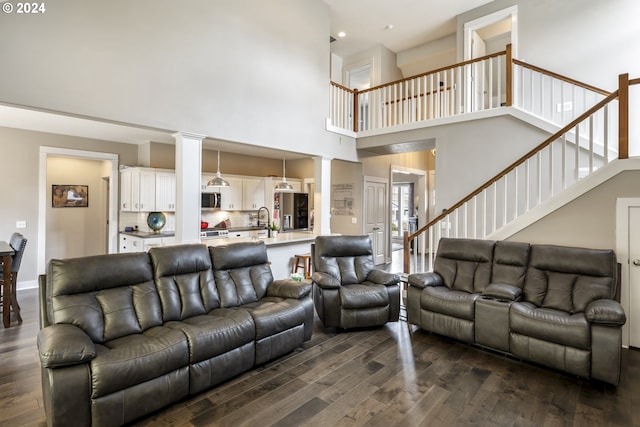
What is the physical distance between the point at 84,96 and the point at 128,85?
484mm

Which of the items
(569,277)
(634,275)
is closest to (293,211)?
(569,277)

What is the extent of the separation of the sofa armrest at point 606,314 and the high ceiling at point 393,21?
6.11m

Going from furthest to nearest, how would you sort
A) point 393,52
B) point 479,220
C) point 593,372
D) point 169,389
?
1. point 393,52
2. point 479,220
3. point 593,372
4. point 169,389

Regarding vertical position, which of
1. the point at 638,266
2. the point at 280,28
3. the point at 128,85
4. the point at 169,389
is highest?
the point at 280,28

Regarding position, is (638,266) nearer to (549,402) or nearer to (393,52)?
(549,402)

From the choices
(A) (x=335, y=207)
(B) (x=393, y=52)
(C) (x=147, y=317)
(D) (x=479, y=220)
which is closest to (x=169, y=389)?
(C) (x=147, y=317)

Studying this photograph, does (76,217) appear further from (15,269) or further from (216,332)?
(216,332)

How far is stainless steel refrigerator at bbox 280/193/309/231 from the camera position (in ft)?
26.7

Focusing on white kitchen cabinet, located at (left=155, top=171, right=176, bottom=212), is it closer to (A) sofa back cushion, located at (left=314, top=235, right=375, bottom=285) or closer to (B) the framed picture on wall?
(B) the framed picture on wall

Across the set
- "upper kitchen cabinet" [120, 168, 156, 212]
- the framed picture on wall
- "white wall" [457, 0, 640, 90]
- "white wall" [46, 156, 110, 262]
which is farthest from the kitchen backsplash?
"white wall" [457, 0, 640, 90]

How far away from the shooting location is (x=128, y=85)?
3750mm

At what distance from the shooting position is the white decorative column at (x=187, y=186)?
168 inches

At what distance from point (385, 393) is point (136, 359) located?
1818mm

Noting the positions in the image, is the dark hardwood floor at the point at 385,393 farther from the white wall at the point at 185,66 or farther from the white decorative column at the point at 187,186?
the white wall at the point at 185,66
